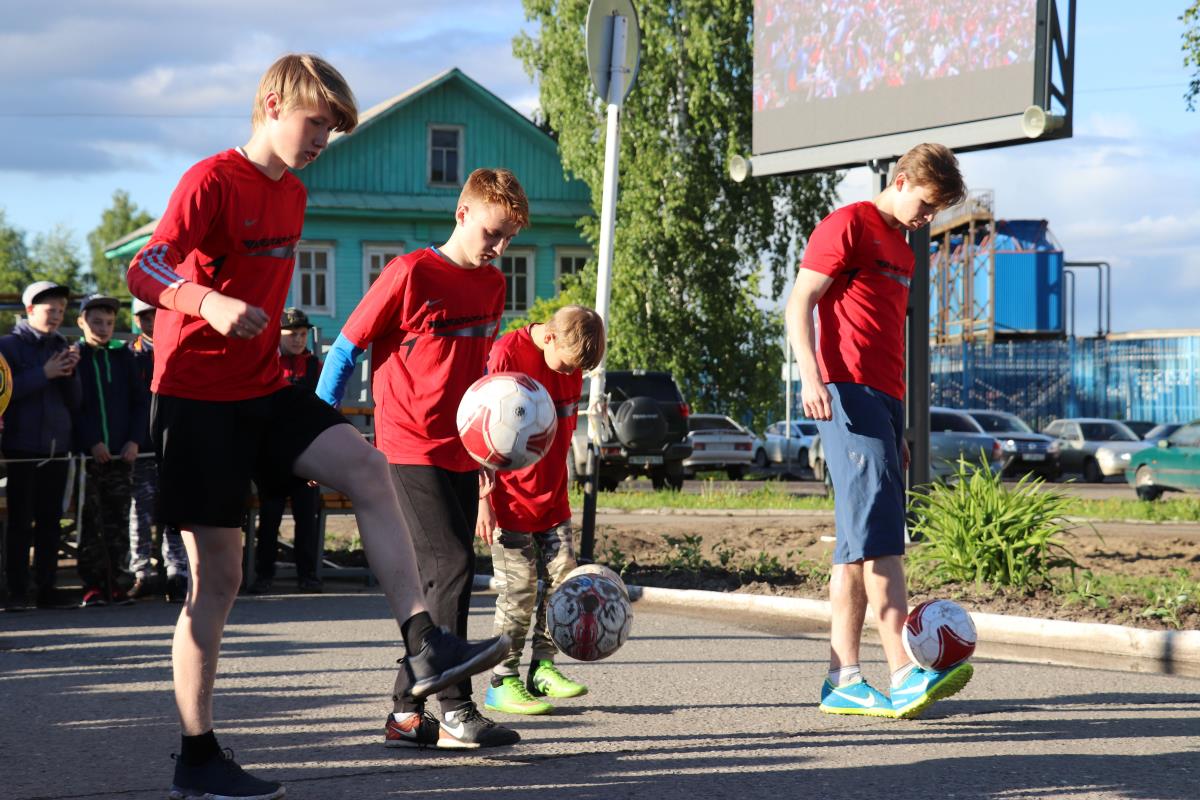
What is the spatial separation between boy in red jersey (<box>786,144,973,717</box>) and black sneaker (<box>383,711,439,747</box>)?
165 centimetres

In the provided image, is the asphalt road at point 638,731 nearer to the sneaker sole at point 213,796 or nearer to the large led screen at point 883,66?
the sneaker sole at point 213,796

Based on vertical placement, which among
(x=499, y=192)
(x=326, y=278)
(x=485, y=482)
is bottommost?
(x=485, y=482)

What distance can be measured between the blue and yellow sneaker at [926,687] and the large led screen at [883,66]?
787 cm

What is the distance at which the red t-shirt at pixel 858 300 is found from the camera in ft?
19.6

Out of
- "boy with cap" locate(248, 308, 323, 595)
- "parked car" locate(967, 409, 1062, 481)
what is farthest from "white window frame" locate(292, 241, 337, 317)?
"boy with cap" locate(248, 308, 323, 595)

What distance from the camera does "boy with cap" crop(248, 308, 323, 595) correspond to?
10969 mm

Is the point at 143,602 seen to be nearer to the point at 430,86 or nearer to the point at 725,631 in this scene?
the point at 725,631

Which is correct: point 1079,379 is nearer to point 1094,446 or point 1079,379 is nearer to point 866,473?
point 1094,446

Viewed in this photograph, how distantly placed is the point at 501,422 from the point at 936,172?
1.96 metres

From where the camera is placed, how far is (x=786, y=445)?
43.2 meters

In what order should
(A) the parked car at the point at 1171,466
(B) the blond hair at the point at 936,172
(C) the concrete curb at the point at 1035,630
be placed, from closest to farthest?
(B) the blond hair at the point at 936,172 → (C) the concrete curb at the point at 1035,630 → (A) the parked car at the point at 1171,466

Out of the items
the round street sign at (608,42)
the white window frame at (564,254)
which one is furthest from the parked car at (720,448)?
the round street sign at (608,42)

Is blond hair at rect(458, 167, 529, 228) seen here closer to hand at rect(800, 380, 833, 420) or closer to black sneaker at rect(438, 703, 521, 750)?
hand at rect(800, 380, 833, 420)

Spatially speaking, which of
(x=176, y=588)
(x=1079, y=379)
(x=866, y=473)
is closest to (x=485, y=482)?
(x=866, y=473)
